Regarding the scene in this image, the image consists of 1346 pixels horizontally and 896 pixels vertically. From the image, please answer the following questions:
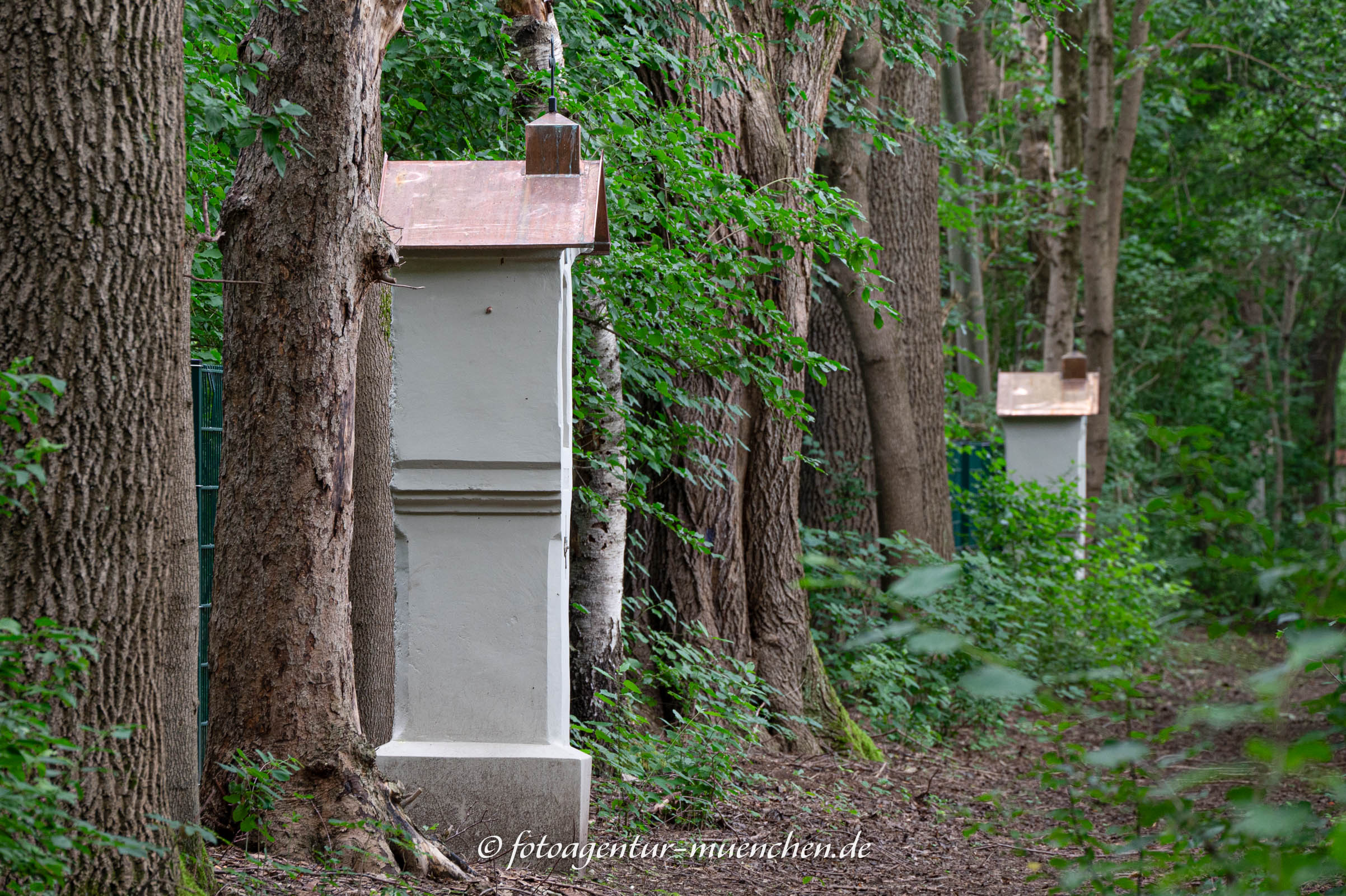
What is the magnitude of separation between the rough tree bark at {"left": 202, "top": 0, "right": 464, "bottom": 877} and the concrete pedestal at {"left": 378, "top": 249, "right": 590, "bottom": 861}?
0.93ft

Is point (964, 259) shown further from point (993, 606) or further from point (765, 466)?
point (765, 466)

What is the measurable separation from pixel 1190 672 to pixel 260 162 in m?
13.7

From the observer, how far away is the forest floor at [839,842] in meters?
4.07

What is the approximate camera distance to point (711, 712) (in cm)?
702

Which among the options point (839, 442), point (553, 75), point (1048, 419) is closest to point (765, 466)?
point (839, 442)

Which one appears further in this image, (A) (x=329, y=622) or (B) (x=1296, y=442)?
(B) (x=1296, y=442)

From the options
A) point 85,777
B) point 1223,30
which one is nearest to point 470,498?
point 85,777

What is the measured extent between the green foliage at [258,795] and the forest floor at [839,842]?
12 centimetres

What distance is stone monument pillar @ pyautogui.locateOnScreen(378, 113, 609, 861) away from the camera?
4.77m

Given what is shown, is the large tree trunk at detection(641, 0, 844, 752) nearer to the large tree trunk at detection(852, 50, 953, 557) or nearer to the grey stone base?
the large tree trunk at detection(852, 50, 953, 557)

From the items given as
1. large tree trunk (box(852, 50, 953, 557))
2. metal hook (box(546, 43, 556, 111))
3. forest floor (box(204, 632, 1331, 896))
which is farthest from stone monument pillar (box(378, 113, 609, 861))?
large tree trunk (box(852, 50, 953, 557))

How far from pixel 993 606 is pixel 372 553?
623 cm

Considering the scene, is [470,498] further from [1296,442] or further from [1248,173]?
[1296,442]

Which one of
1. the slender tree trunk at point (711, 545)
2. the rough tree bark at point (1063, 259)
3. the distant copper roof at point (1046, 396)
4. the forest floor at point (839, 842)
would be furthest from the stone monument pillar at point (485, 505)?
the rough tree bark at point (1063, 259)
